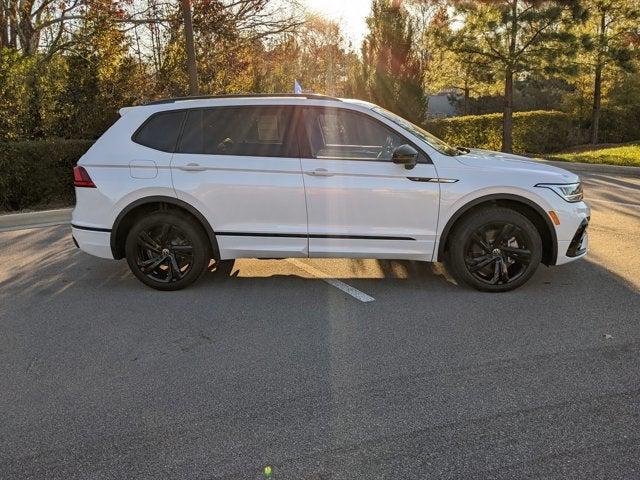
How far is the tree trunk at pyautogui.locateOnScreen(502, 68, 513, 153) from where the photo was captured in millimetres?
17375

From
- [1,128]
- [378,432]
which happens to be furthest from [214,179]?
[1,128]

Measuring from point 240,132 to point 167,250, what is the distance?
4.31 feet

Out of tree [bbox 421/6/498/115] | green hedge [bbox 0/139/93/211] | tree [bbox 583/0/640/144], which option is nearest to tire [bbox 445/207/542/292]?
green hedge [bbox 0/139/93/211]

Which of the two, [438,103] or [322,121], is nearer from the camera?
[322,121]

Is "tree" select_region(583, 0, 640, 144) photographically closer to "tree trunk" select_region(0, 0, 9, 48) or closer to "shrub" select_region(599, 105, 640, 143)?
"shrub" select_region(599, 105, 640, 143)

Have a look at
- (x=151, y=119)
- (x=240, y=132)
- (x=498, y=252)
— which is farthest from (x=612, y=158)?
(x=151, y=119)

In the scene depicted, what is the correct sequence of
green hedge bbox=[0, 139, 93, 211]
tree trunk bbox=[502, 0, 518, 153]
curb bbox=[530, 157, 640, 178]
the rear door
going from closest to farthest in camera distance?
the rear door < green hedge bbox=[0, 139, 93, 211] < curb bbox=[530, 157, 640, 178] < tree trunk bbox=[502, 0, 518, 153]

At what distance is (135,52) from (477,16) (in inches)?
410

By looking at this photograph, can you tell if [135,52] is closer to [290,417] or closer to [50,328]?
[50,328]

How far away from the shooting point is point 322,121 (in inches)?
193

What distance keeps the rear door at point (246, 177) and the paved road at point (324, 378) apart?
0.56m

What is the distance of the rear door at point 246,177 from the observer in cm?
480

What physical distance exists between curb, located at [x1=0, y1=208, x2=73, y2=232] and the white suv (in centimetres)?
405

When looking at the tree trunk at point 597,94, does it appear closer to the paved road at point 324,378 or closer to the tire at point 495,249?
the paved road at point 324,378
